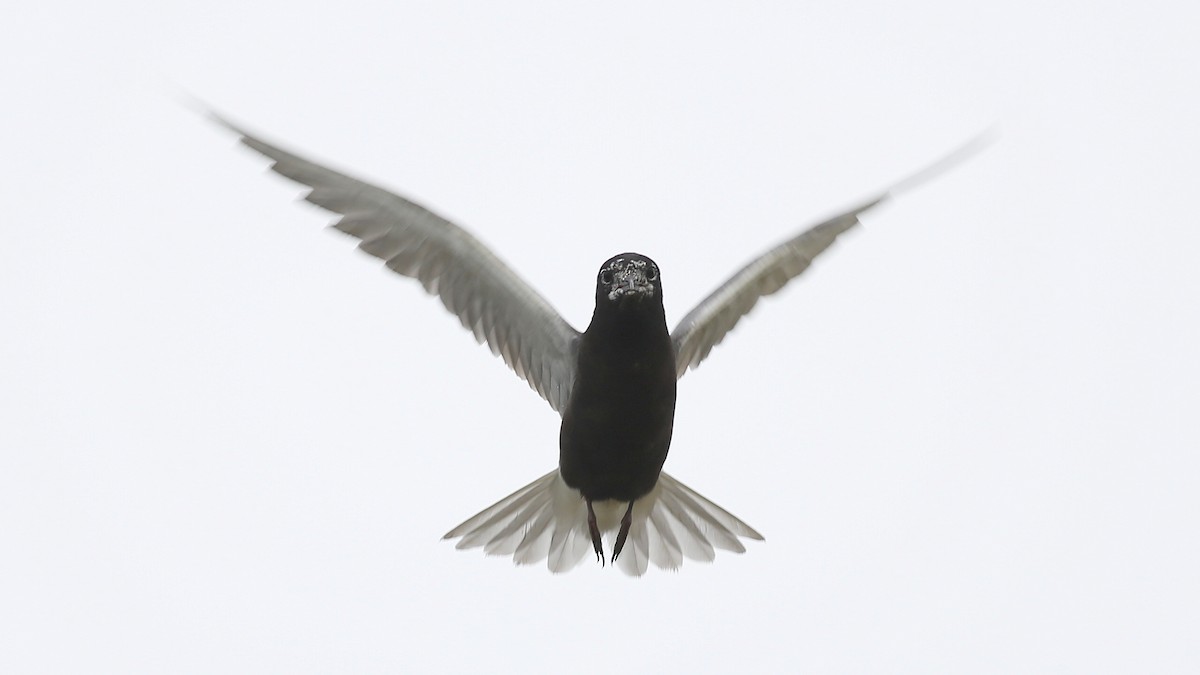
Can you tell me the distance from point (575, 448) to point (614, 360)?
0.74 m

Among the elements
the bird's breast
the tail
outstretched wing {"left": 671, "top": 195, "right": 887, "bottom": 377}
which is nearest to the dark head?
the bird's breast

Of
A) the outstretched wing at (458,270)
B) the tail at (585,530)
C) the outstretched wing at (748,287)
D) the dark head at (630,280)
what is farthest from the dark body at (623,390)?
the outstretched wing at (748,287)

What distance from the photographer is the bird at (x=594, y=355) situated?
8055 mm

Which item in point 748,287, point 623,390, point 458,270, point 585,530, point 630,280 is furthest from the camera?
point 585,530

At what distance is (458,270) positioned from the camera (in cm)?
891

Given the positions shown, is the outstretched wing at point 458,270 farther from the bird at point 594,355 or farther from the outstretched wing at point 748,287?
the outstretched wing at point 748,287

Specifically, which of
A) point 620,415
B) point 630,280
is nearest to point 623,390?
point 620,415

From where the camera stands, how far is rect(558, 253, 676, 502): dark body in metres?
7.84

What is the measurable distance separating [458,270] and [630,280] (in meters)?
1.43

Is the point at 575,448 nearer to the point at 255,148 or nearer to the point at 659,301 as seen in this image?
the point at 659,301

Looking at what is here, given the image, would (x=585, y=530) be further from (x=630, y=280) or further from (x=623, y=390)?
(x=630, y=280)

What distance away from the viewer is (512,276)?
882cm

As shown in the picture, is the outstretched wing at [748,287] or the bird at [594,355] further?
the outstretched wing at [748,287]

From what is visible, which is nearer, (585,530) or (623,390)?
(623,390)
